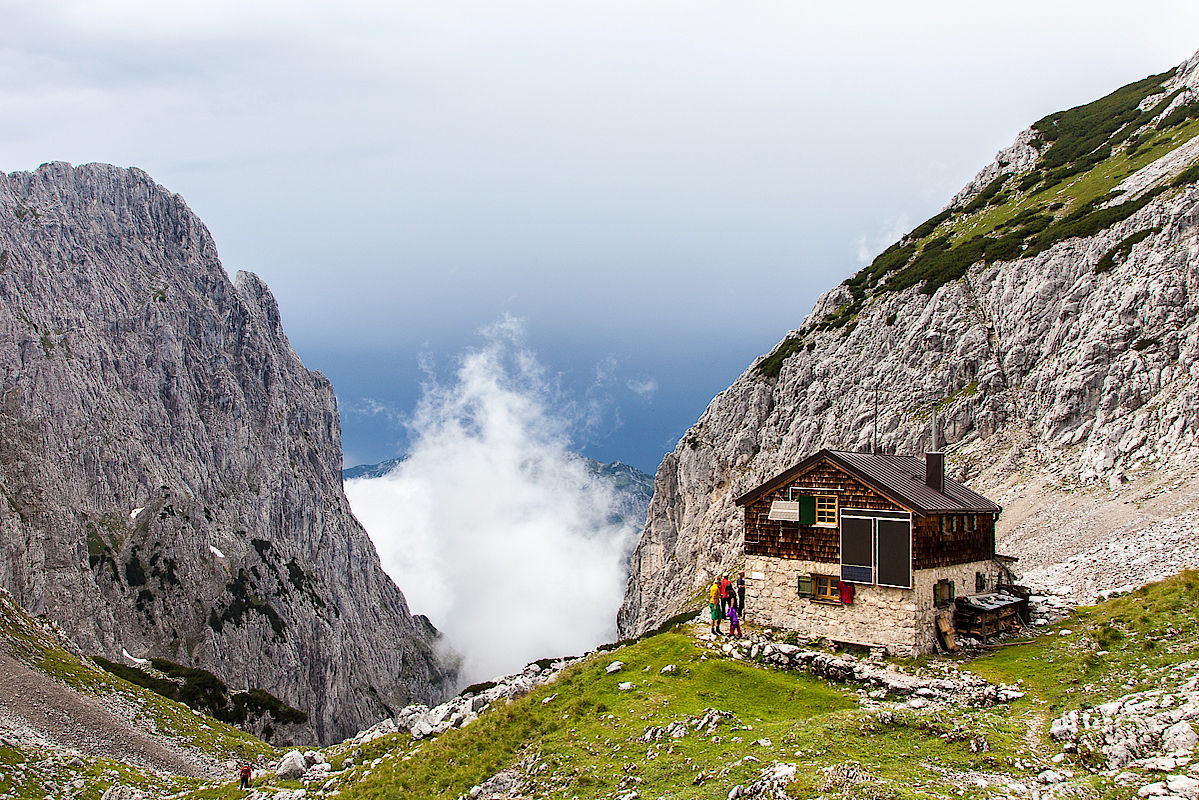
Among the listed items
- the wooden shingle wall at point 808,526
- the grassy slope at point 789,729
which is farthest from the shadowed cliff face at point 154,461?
the wooden shingle wall at point 808,526

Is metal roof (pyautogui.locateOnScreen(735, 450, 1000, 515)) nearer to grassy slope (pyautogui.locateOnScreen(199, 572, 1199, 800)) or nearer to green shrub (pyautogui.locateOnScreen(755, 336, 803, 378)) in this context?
grassy slope (pyautogui.locateOnScreen(199, 572, 1199, 800))

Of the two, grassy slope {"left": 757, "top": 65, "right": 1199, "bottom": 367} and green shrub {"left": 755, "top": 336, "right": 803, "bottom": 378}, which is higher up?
grassy slope {"left": 757, "top": 65, "right": 1199, "bottom": 367}

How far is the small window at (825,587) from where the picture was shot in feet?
107

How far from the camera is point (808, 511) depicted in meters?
33.8

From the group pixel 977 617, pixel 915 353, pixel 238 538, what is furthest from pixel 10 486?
pixel 977 617

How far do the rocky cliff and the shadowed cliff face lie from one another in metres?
79.9

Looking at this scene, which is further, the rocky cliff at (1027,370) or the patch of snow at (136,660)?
the patch of snow at (136,660)

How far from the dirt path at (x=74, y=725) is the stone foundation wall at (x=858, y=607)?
41.8 meters

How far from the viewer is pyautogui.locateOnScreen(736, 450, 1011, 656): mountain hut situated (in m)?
30.9

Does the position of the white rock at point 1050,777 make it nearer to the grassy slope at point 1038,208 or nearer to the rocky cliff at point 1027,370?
the rocky cliff at point 1027,370

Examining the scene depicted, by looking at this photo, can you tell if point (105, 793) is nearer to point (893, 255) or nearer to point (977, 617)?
point (977, 617)

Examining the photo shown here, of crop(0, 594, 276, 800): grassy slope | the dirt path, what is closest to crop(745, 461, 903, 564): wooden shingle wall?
crop(0, 594, 276, 800): grassy slope

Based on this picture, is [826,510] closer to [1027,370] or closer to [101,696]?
[1027,370]

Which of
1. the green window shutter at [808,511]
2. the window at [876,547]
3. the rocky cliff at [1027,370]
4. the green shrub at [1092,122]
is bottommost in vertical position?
the window at [876,547]
